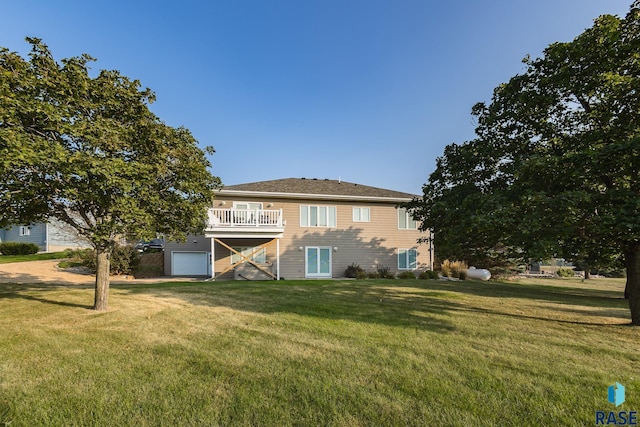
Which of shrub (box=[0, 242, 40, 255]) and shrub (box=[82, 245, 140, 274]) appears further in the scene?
shrub (box=[0, 242, 40, 255])

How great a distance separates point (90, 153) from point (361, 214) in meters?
15.6

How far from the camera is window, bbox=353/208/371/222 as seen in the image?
1980cm

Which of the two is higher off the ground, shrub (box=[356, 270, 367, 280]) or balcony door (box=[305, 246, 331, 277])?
balcony door (box=[305, 246, 331, 277])

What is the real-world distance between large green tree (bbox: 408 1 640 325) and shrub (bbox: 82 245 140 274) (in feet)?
56.7

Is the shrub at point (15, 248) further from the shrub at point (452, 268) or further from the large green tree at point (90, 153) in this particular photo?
the shrub at point (452, 268)

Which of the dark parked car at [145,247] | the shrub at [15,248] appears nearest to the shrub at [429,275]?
the dark parked car at [145,247]

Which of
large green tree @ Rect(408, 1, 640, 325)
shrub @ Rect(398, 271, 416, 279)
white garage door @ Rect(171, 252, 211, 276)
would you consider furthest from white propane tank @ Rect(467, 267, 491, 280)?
white garage door @ Rect(171, 252, 211, 276)

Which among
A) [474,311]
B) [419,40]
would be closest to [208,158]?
[474,311]

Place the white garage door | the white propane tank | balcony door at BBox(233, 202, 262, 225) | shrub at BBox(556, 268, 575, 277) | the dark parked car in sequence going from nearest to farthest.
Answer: balcony door at BBox(233, 202, 262, 225) → the white garage door → the white propane tank → the dark parked car → shrub at BBox(556, 268, 575, 277)

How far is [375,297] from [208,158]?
725cm

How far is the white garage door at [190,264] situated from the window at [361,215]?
32.7 ft

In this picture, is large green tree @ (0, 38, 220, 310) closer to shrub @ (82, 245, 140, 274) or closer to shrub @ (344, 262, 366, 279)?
shrub @ (82, 245, 140, 274)

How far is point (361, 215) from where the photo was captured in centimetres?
1989

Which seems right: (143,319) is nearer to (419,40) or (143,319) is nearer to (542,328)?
(542,328)
